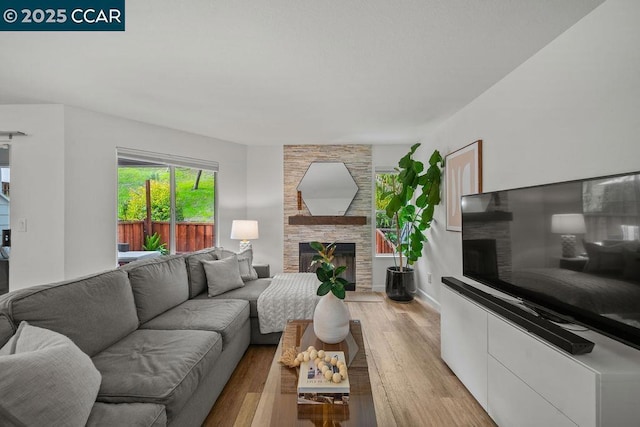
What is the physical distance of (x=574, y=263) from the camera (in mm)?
1444

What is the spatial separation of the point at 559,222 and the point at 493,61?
1.31 meters

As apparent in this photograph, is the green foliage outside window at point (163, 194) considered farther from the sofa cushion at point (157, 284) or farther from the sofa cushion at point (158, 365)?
the sofa cushion at point (158, 365)

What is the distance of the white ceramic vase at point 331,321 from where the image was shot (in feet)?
6.03

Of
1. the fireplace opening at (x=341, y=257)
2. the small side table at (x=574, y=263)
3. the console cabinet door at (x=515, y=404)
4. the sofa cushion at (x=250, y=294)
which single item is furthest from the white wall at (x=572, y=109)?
the fireplace opening at (x=341, y=257)

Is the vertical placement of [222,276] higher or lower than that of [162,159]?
lower

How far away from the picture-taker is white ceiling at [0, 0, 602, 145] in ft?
5.34

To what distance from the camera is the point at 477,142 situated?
2.86 metres

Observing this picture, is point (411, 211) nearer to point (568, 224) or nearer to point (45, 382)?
point (568, 224)

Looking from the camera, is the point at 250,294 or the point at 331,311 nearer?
the point at 331,311

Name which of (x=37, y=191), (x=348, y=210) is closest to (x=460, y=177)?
(x=348, y=210)

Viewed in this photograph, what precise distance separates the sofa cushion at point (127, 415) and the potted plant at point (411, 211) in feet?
11.4

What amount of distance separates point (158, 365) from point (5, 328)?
683 mm

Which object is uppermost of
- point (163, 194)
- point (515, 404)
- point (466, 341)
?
point (163, 194)

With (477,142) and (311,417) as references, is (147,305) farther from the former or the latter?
(477,142)
